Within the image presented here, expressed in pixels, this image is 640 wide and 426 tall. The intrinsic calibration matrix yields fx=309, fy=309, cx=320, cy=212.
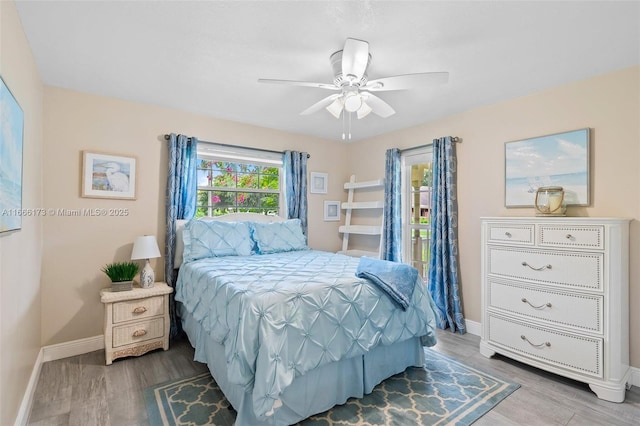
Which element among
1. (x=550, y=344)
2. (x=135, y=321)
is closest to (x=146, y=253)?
(x=135, y=321)

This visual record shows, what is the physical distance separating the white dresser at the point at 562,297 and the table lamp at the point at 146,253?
126 inches

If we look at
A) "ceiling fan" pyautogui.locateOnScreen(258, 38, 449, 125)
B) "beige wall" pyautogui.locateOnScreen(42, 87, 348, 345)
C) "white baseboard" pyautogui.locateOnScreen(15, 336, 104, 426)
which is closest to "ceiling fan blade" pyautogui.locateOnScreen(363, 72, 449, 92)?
"ceiling fan" pyautogui.locateOnScreen(258, 38, 449, 125)

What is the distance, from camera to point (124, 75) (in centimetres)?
262

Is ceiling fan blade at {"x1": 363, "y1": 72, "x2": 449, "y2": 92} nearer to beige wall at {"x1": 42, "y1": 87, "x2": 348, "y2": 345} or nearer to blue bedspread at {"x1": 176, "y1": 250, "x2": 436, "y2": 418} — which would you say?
blue bedspread at {"x1": 176, "y1": 250, "x2": 436, "y2": 418}

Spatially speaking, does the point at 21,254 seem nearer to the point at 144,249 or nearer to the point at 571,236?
the point at 144,249

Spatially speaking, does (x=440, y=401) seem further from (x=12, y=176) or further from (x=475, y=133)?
(x=12, y=176)

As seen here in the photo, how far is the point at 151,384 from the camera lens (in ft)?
7.79

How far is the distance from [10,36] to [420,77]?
237cm

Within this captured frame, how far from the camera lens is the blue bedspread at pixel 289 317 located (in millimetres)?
1706

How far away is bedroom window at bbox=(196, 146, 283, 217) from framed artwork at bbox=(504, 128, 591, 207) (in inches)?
109

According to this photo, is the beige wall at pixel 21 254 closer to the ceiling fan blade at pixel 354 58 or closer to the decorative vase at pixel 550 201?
the ceiling fan blade at pixel 354 58

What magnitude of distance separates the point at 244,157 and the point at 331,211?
1570 mm

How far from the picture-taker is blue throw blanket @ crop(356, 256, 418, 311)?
2250 mm

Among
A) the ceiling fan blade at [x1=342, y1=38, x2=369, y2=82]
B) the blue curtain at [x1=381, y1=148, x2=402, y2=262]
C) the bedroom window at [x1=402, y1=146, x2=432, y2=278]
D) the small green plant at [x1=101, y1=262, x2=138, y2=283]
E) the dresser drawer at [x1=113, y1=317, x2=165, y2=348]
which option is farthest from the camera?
the blue curtain at [x1=381, y1=148, x2=402, y2=262]
